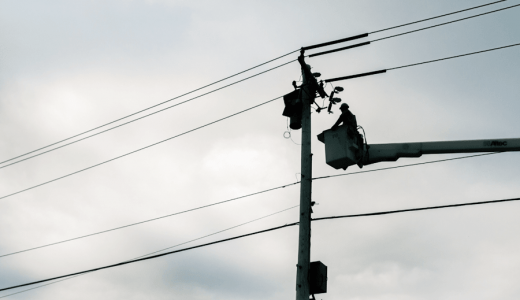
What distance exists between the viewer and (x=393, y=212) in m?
9.30

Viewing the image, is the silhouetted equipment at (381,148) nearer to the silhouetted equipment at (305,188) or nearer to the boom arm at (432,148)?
the boom arm at (432,148)

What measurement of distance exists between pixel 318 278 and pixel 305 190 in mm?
1671

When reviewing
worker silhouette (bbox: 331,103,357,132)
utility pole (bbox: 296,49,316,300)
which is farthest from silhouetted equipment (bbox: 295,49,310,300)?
worker silhouette (bbox: 331,103,357,132)

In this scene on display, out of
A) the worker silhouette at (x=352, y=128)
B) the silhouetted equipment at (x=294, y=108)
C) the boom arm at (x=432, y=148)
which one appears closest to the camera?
the boom arm at (x=432, y=148)

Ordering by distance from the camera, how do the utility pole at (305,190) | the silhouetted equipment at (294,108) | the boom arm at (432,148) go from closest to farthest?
the boom arm at (432,148)
the utility pole at (305,190)
the silhouetted equipment at (294,108)

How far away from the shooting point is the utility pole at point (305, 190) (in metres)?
7.96

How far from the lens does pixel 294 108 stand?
9562 millimetres

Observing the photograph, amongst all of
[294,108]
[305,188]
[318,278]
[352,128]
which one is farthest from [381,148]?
[318,278]

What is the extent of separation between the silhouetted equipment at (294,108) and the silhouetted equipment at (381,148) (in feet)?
3.95

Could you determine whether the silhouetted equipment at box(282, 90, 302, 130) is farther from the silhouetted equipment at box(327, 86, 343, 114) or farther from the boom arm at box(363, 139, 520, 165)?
the boom arm at box(363, 139, 520, 165)

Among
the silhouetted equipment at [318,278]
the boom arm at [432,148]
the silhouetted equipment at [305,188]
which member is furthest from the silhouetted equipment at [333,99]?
the silhouetted equipment at [318,278]

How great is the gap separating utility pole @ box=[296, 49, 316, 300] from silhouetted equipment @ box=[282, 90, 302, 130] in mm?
106

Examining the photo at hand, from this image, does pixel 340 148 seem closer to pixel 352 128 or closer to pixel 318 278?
pixel 352 128

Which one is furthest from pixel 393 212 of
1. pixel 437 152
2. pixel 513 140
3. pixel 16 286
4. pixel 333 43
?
pixel 16 286
